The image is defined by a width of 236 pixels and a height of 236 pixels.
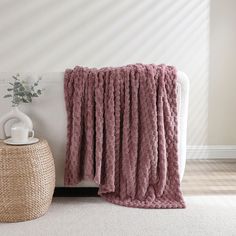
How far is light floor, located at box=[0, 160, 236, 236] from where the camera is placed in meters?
1.72

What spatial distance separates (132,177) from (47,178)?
0.48 m

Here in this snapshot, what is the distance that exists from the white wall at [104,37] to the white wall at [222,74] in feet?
0.25

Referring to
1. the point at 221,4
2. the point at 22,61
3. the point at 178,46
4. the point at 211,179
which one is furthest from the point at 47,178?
the point at 221,4

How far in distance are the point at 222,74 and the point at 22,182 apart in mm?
2263

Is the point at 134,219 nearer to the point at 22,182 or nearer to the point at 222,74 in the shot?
the point at 22,182

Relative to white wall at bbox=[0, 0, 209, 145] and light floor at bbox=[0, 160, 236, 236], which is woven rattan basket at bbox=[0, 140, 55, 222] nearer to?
light floor at bbox=[0, 160, 236, 236]

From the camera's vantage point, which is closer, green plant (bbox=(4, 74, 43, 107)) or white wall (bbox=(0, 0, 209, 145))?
green plant (bbox=(4, 74, 43, 107))

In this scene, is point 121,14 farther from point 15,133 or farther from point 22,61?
point 15,133

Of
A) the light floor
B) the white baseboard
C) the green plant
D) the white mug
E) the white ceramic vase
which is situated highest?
the green plant

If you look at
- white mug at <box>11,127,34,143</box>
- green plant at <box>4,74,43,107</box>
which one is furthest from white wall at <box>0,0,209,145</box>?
white mug at <box>11,127,34,143</box>

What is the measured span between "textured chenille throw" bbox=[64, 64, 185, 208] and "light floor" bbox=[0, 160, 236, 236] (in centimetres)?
10

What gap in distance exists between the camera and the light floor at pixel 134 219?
1723mm

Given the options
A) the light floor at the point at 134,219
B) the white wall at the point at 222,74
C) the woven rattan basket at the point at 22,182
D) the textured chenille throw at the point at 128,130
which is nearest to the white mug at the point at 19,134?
the woven rattan basket at the point at 22,182

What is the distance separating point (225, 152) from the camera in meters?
3.39
